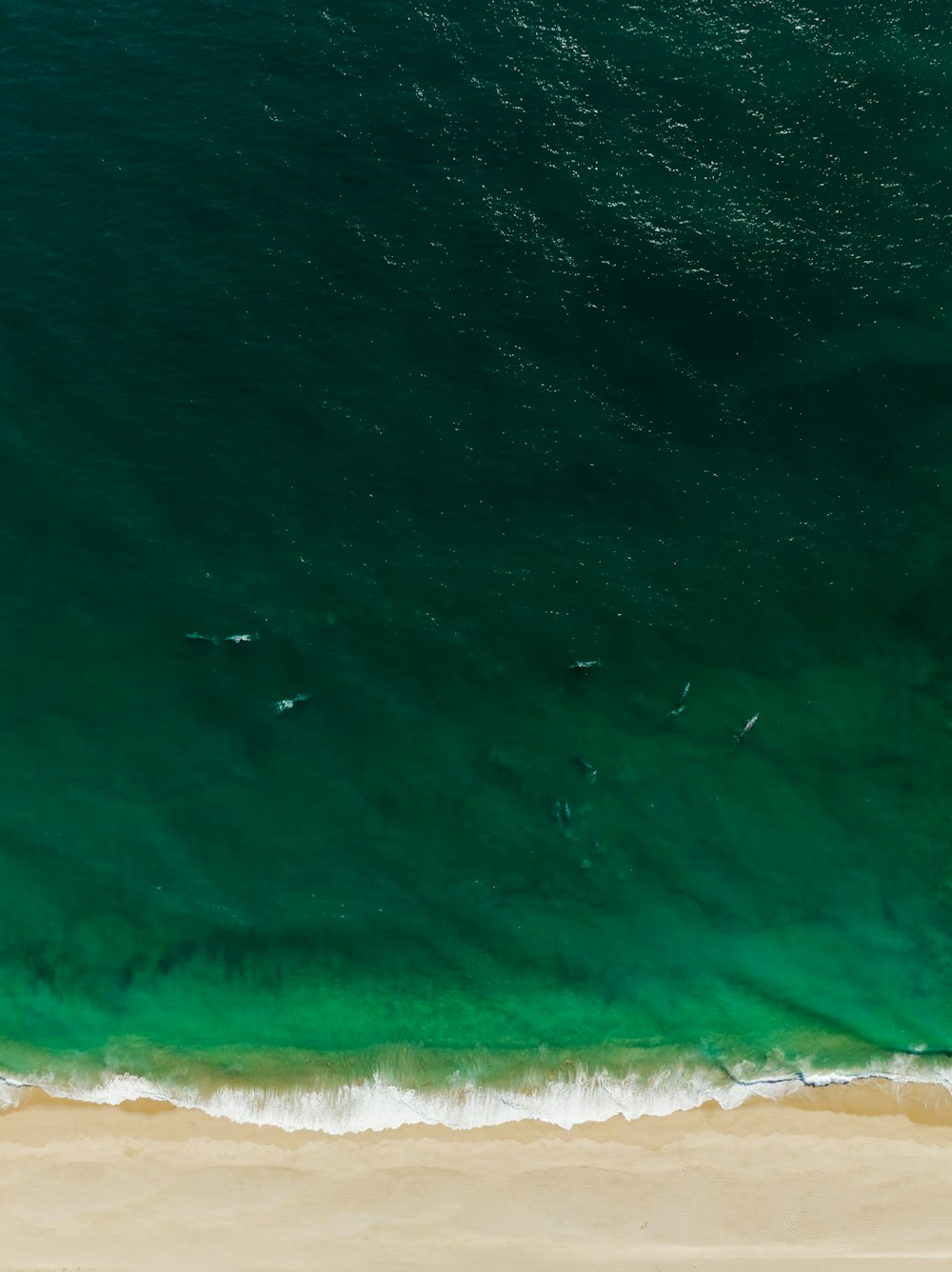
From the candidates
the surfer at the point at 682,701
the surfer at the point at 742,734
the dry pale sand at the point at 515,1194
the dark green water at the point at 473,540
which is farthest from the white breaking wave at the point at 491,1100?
the surfer at the point at 682,701

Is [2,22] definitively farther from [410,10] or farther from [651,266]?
[651,266]

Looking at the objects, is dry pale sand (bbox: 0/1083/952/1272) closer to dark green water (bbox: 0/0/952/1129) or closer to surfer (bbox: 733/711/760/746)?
dark green water (bbox: 0/0/952/1129)

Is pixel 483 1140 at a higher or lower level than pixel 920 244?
lower

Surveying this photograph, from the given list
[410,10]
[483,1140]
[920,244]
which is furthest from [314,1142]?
[410,10]

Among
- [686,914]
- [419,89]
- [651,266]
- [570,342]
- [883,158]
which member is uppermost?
[419,89]

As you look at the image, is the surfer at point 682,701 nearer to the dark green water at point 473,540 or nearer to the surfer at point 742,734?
the dark green water at point 473,540

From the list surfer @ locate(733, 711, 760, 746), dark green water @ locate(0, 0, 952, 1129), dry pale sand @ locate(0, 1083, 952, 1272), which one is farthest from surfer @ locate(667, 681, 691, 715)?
dry pale sand @ locate(0, 1083, 952, 1272)

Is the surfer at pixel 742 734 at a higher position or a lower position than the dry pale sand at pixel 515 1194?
higher
